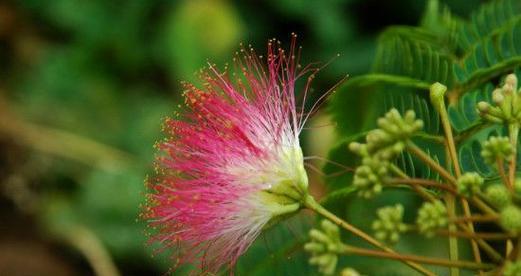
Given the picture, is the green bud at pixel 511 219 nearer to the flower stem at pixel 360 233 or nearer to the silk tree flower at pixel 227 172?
the flower stem at pixel 360 233

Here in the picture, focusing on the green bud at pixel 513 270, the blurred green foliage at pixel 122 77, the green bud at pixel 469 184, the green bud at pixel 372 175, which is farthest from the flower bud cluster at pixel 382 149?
the blurred green foliage at pixel 122 77

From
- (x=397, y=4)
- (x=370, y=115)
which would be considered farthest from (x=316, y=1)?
(x=370, y=115)

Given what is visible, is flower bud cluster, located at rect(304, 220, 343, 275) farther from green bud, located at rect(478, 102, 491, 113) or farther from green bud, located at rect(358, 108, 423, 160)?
green bud, located at rect(478, 102, 491, 113)

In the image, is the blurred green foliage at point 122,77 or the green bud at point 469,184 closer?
the green bud at point 469,184

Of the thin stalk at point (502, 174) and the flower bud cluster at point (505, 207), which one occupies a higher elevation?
the thin stalk at point (502, 174)

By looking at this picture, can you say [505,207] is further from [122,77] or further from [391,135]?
[122,77]

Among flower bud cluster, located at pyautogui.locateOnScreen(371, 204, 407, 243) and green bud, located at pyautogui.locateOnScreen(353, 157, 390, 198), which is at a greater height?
green bud, located at pyautogui.locateOnScreen(353, 157, 390, 198)

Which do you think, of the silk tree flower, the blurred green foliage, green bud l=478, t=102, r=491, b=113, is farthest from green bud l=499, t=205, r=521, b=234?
the blurred green foliage
